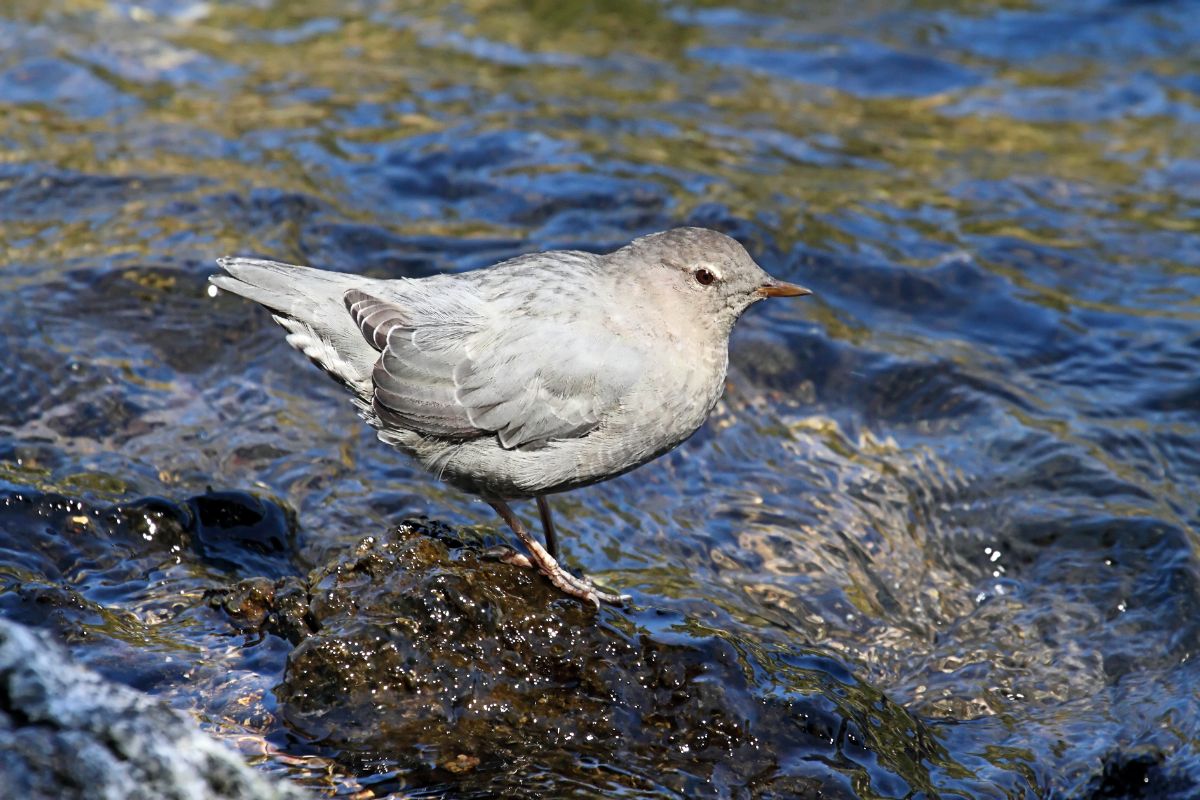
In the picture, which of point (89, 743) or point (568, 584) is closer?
point (89, 743)

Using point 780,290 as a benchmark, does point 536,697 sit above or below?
below

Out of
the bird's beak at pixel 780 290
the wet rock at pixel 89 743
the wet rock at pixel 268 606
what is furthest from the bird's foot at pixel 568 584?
the wet rock at pixel 89 743

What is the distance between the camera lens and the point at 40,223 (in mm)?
7836

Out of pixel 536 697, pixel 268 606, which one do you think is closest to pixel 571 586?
pixel 536 697

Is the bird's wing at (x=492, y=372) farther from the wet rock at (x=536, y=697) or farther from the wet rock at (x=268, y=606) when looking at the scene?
the wet rock at (x=268, y=606)

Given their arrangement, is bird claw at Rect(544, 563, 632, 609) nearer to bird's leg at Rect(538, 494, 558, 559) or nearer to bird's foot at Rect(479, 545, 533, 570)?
bird's foot at Rect(479, 545, 533, 570)

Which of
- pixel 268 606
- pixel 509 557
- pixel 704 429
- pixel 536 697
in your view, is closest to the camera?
pixel 536 697

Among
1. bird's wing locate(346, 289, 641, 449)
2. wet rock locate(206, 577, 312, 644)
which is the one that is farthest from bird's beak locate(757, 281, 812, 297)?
wet rock locate(206, 577, 312, 644)

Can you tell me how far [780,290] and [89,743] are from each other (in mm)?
2884

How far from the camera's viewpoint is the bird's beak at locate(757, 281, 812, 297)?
Answer: 4625 millimetres

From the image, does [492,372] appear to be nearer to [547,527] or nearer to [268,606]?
[547,527]

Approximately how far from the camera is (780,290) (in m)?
4.67

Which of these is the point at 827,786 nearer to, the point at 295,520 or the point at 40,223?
the point at 295,520

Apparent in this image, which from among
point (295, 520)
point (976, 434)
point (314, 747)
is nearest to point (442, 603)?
point (314, 747)
